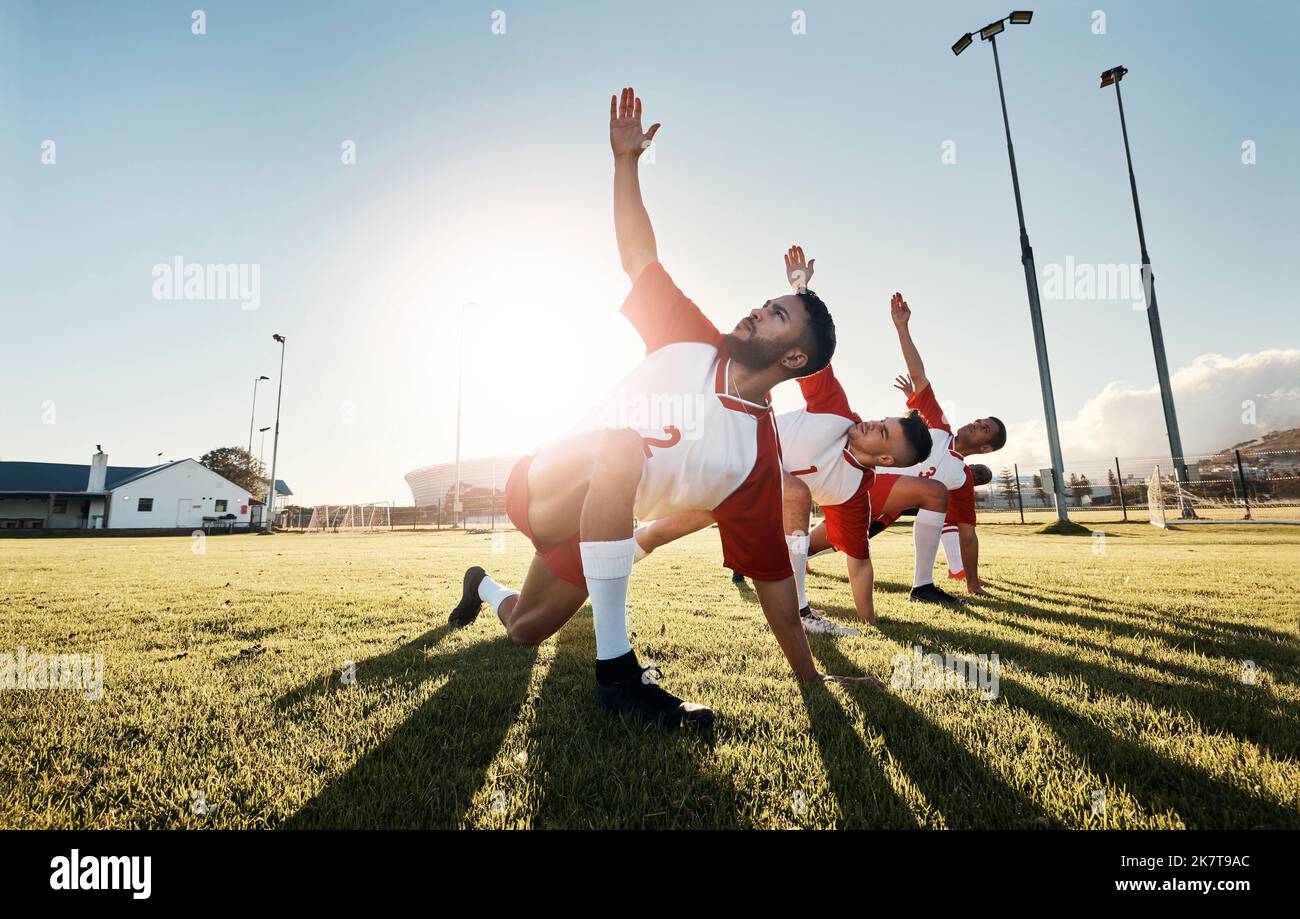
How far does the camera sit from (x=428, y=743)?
199cm

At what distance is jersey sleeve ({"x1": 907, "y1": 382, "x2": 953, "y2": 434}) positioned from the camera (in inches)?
247

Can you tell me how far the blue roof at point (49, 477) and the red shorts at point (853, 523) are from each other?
6206 cm

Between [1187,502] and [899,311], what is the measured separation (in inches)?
1074

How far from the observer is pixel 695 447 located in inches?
105

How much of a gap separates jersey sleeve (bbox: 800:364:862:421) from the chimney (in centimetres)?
6141

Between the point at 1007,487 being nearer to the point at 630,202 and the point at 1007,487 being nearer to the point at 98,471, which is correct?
the point at 630,202

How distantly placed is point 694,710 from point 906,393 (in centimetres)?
564

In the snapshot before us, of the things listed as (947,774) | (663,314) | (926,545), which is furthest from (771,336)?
(926,545)

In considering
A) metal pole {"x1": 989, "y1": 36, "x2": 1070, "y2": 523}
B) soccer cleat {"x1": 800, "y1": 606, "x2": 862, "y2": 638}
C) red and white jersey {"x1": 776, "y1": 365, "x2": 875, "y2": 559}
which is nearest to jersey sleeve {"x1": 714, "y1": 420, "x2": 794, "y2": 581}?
soccer cleat {"x1": 800, "y1": 606, "x2": 862, "y2": 638}

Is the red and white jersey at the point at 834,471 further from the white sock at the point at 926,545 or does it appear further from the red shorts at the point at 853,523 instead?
the white sock at the point at 926,545

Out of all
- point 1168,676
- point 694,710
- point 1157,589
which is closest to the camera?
point 694,710
